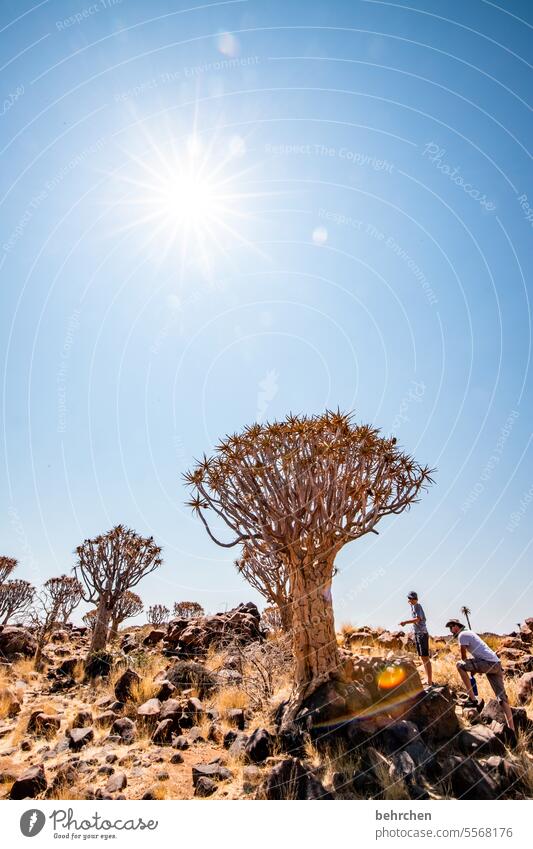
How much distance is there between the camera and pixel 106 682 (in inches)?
416

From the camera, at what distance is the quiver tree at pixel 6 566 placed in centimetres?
2361

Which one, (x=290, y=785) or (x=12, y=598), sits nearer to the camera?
(x=290, y=785)

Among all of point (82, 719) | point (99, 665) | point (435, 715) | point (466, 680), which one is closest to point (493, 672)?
point (466, 680)

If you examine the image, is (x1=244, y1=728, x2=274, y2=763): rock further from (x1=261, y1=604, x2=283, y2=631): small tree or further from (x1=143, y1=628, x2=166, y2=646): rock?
(x1=143, y1=628, x2=166, y2=646): rock

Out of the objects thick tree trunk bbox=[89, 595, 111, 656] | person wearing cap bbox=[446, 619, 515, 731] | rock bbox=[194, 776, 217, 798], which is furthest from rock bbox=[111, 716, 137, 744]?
thick tree trunk bbox=[89, 595, 111, 656]

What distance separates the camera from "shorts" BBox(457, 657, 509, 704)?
247 inches

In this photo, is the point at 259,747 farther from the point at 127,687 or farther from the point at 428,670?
the point at 127,687

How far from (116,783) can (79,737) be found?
187cm

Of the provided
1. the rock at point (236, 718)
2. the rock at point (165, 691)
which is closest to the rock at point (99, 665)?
the rock at point (165, 691)

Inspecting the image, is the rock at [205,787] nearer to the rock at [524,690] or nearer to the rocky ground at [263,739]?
the rocky ground at [263,739]

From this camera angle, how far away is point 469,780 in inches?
201

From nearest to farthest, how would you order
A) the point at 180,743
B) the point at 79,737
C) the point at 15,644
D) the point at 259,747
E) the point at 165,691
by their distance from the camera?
1. the point at 259,747
2. the point at 180,743
3. the point at 79,737
4. the point at 165,691
5. the point at 15,644
